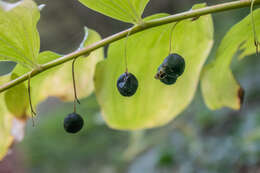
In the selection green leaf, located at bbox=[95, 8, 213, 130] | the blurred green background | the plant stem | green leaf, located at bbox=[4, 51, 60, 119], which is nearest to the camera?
the plant stem

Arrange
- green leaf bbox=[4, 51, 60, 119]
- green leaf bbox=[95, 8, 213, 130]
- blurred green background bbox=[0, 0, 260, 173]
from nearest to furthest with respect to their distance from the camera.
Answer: green leaf bbox=[4, 51, 60, 119] < green leaf bbox=[95, 8, 213, 130] < blurred green background bbox=[0, 0, 260, 173]

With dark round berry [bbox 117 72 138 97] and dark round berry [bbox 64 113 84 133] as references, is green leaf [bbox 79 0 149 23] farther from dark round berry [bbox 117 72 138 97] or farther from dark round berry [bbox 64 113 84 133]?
dark round berry [bbox 64 113 84 133]

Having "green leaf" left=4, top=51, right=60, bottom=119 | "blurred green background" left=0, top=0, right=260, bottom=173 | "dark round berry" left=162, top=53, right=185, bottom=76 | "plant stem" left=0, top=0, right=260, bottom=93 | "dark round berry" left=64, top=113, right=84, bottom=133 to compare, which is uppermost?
"blurred green background" left=0, top=0, right=260, bottom=173

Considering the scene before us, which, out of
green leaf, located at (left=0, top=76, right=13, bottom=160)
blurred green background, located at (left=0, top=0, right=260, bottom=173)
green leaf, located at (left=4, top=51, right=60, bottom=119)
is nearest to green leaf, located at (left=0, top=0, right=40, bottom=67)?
green leaf, located at (left=4, top=51, right=60, bottom=119)

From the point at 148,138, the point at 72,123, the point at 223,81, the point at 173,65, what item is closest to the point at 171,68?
the point at 173,65

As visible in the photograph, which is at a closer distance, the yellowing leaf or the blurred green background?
the yellowing leaf

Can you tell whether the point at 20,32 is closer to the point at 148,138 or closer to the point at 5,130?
the point at 5,130
